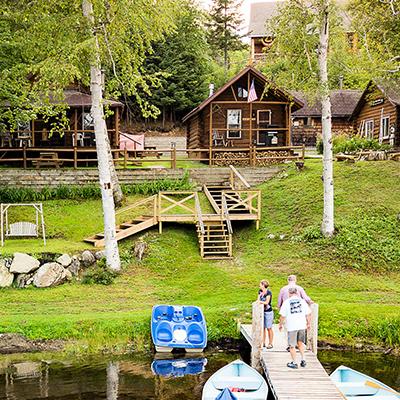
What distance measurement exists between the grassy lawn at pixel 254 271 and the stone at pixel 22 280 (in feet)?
1.09

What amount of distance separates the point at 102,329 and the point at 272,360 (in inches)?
184

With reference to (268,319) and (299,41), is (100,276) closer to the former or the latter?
(268,319)

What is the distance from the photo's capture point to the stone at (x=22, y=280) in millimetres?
18891

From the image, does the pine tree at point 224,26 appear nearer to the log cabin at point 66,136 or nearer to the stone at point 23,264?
the log cabin at point 66,136

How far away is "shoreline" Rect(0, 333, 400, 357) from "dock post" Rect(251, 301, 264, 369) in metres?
1.94

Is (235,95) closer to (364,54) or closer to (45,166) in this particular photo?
(364,54)

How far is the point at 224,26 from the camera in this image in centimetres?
6794

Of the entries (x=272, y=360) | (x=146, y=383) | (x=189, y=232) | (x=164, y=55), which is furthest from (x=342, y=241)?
(x=164, y=55)

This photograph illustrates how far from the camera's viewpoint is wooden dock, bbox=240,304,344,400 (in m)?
11.3

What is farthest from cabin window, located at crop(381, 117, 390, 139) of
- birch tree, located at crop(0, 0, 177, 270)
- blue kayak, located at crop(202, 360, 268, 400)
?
blue kayak, located at crop(202, 360, 268, 400)

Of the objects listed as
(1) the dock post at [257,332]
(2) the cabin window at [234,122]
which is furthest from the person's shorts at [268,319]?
(2) the cabin window at [234,122]

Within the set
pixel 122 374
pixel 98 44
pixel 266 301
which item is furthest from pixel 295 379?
pixel 98 44

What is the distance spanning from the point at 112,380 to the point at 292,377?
4039 mm

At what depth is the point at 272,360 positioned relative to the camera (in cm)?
1320
